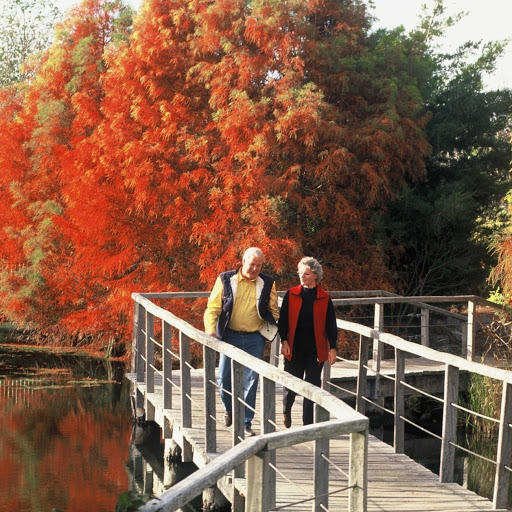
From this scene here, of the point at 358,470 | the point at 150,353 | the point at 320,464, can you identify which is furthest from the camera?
the point at 150,353

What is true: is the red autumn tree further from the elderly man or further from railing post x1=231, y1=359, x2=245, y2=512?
railing post x1=231, y1=359, x2=245, y2=512

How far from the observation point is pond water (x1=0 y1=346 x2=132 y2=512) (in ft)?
33.4

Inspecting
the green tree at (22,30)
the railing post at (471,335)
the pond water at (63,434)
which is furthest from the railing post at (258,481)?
the green tree at (22,30)

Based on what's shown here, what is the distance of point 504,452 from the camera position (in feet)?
20.6

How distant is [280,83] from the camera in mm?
15570

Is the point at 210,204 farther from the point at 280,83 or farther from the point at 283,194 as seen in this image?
the point at 280,83

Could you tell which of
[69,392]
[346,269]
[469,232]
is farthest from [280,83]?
[69,392]

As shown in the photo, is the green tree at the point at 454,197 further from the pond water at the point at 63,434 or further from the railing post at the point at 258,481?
the railing post at the point at 258,481

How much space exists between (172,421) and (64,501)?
1674mm

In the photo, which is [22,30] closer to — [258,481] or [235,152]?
[235,152]

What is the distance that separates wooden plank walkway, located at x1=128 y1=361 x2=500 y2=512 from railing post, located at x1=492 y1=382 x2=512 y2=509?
0.37 feet

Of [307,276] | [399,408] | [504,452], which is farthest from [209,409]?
[504,452]

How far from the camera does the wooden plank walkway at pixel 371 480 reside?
629 centimetres

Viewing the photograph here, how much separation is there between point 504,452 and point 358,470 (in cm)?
196
